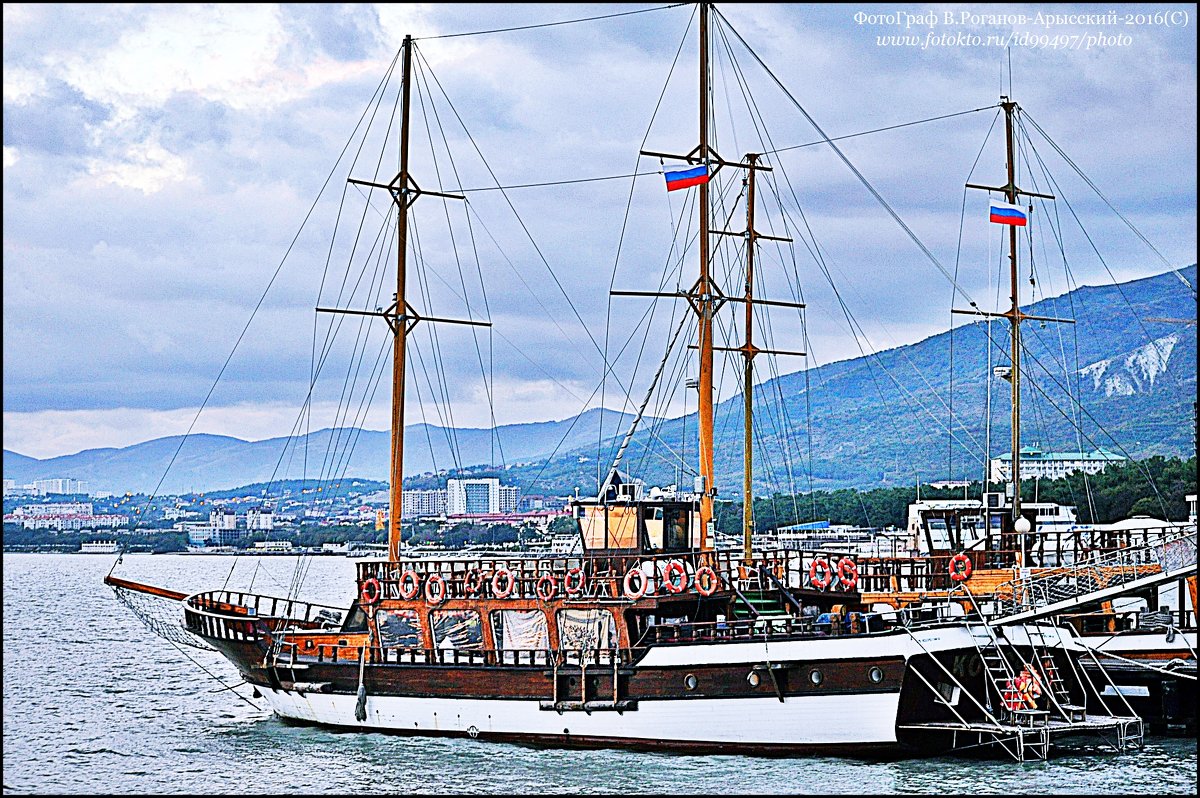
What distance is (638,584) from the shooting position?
35.1 metres

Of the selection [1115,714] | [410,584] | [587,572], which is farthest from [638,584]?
[1115,714]

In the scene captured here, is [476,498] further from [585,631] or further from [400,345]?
[585,631]

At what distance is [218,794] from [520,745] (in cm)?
738

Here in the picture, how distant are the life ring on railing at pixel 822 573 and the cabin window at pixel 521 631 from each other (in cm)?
753

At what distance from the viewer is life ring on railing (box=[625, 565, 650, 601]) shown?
3494 centimetres

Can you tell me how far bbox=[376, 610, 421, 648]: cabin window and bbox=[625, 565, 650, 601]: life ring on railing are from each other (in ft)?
20.1

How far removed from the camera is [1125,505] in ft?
284

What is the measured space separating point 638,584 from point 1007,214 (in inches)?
898

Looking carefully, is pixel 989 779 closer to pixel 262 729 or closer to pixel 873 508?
pixel 262 729

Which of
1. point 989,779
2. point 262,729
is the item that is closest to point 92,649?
point 262,729

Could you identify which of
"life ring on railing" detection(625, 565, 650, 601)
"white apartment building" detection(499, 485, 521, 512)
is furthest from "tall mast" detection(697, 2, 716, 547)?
"white apartment building" detection(499, 485, 521, 512)

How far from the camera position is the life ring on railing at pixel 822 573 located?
126ft

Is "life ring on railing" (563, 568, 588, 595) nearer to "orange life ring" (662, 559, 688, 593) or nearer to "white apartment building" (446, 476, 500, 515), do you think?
"orange life ring" (662, 559, 688, 593)

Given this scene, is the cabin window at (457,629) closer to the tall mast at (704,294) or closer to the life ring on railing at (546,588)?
the life ring on railing at (546,588)
